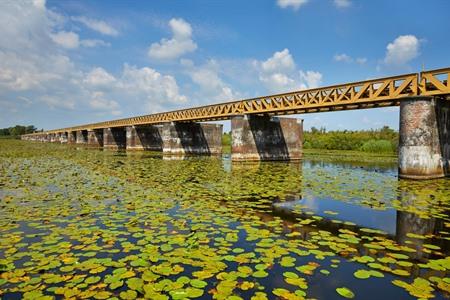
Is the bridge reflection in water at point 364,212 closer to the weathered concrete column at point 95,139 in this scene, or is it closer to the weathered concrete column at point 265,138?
the weathered concrete column at point 265,138

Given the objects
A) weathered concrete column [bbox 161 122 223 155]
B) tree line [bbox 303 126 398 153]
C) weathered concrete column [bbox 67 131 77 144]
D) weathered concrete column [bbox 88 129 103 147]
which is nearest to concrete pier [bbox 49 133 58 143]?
weathered concrete column [bbox 67 131 77 144]

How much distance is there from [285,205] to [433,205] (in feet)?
11.9

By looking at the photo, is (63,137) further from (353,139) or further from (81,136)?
(353,139)

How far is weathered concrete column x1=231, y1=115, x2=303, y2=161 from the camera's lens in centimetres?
2331

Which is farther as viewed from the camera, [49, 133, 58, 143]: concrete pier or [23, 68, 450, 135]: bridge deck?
[49, 133, 58, 143]: concrete pier

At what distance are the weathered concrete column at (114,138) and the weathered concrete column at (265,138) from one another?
3448cm

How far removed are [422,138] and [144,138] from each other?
3916 cm

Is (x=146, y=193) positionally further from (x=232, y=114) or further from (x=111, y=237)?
(x=232, y=114)

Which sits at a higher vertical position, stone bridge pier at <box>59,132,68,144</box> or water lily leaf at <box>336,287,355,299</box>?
stone bridge pier at <box>59,132,68,144</box>

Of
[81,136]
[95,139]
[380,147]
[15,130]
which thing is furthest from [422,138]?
[15,130]

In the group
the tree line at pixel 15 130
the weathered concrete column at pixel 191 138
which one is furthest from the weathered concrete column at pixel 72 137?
the tree line at pixel 15 130

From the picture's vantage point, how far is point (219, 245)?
435cm

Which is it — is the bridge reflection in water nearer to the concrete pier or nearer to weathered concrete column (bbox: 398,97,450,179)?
weathered concrete column (bbox: 398,97,450,179)

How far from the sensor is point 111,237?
4.62 m
